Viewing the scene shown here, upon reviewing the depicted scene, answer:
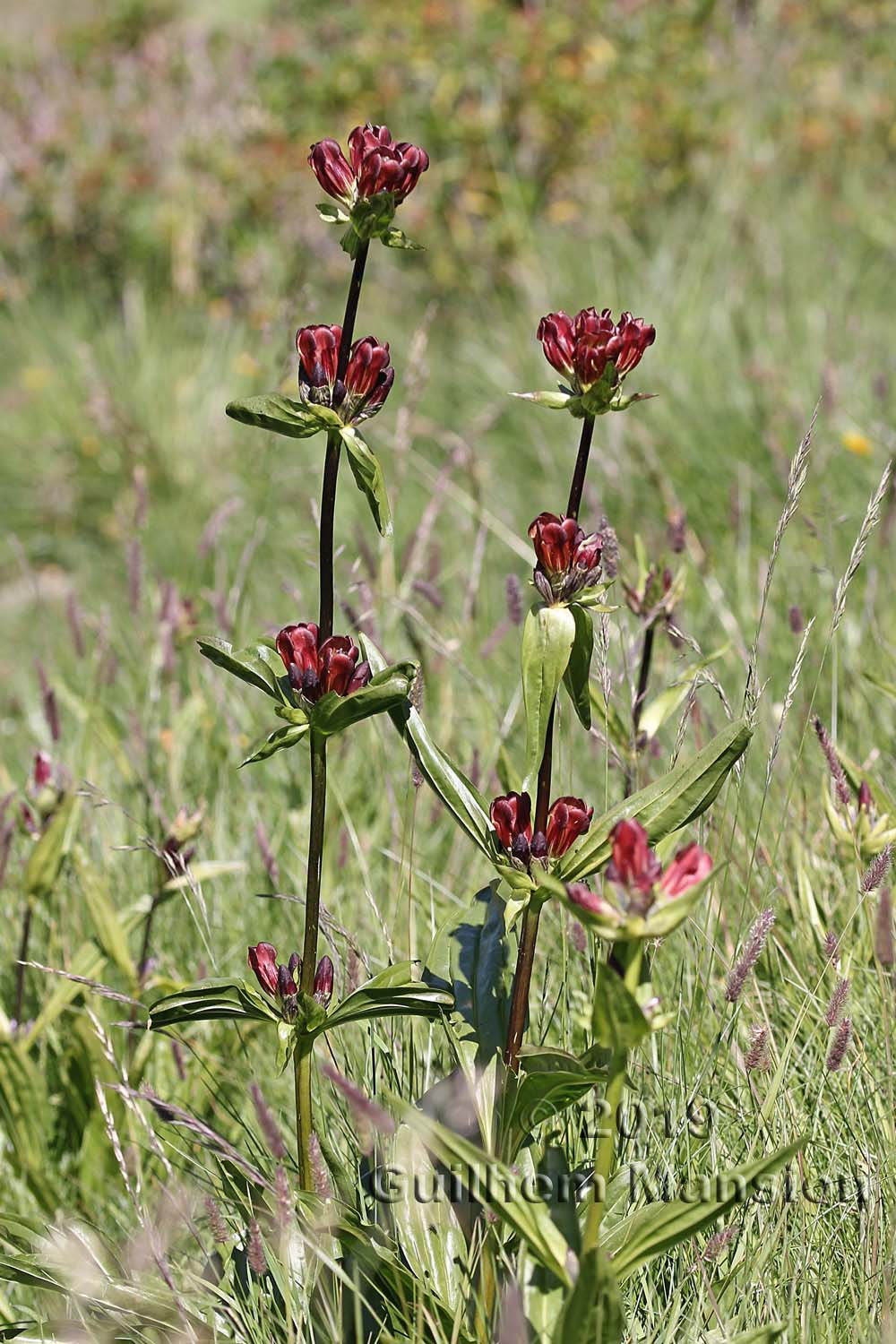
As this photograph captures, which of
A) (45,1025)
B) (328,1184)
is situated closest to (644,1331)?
(328,1184)

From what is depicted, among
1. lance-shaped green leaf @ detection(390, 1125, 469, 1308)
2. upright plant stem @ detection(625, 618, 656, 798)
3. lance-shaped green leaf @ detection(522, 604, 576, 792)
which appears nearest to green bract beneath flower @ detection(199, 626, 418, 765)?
lance-shaped green leaf @ detection(522, 604, 576, 792)

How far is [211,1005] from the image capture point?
4.17 feet

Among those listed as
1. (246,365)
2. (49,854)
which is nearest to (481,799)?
(49,854)

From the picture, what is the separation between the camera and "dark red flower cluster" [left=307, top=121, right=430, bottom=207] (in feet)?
3.82

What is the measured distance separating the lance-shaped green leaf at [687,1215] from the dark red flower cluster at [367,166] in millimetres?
852

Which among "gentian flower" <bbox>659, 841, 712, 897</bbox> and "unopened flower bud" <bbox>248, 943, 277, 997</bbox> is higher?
"unopened flower bud" <bbox>248, 943, 277, 997</bbox>

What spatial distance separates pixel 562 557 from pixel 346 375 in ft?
0.83

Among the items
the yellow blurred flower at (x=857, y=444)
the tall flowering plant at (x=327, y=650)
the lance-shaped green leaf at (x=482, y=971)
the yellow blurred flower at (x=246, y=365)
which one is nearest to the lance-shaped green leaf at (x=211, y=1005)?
the tall flowering plant at (x=327, y=650)

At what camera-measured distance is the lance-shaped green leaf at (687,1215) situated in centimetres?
104

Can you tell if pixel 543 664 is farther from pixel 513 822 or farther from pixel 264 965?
pixel 264 965

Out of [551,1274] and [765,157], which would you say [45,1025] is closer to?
[551,1274]

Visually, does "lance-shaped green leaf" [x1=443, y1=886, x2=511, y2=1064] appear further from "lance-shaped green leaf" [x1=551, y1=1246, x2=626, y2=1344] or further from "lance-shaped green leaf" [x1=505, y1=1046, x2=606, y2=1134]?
"lance-shaped green leaf" [x1=551, y1=1246, x2=626, y2=1344]

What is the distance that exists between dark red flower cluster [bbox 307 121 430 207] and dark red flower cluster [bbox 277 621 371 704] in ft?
Answer: 1.28

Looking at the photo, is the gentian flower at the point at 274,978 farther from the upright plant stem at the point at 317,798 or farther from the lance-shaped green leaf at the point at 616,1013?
the lance-shaped green leaf at the point at 616,1013
